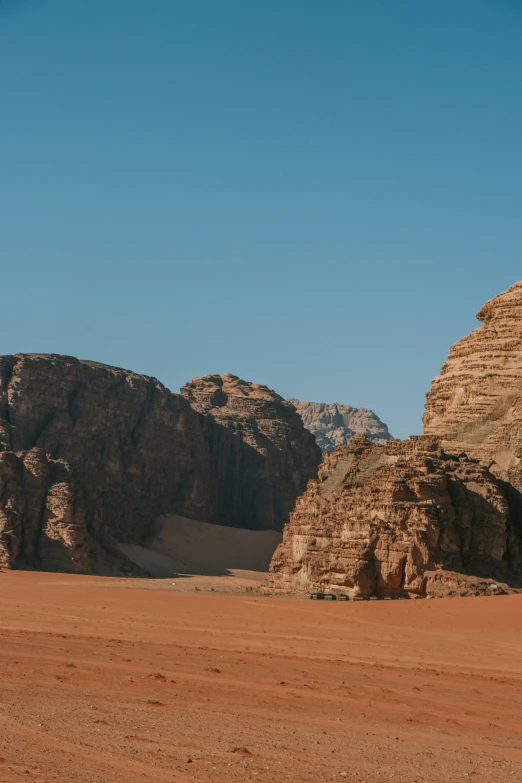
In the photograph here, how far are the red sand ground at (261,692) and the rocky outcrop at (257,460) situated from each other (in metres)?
51.5

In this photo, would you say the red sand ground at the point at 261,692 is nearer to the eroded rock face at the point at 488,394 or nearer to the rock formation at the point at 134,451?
the eroded rock face at the point at 488,394

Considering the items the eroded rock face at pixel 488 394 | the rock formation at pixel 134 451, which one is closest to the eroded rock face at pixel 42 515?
the rock formation at pixel 134 451

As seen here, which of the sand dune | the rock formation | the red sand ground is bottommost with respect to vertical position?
the red sand ground

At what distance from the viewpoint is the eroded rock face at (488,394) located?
159 feet

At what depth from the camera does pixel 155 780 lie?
1074 centimetres

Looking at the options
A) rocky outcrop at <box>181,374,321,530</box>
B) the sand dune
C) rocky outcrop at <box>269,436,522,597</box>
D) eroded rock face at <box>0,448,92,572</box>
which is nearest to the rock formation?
rocky outcrop at <box>181,374,321,530</box>

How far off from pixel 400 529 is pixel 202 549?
37.5 meters

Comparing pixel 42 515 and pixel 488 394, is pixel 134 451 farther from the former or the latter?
pixel 488 394

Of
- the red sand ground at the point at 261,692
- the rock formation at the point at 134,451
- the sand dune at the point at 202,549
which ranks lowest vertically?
the red sand ground at the point at 261,692

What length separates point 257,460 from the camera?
84812mm

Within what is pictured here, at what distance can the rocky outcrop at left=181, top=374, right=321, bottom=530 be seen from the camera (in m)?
83.6

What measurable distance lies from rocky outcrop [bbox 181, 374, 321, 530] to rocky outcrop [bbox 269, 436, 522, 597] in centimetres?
4141

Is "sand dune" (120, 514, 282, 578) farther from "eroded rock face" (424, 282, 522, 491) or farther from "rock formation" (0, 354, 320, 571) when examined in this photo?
"eroded rock face" (424, 282, 522, 491)

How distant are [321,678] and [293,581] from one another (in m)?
20.2
